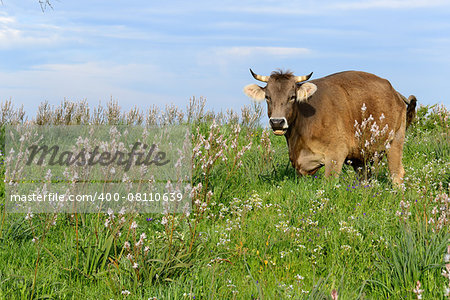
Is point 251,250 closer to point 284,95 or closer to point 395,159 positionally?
point 284,95

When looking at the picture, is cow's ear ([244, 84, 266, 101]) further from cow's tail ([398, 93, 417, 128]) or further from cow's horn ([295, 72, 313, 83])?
cow's tail ([398, 93, 417, 128])

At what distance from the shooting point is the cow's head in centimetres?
768

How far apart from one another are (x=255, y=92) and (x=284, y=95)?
70 centimetres

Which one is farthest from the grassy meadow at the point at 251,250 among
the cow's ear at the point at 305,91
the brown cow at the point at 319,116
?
the cow's ear at the point at 305,91

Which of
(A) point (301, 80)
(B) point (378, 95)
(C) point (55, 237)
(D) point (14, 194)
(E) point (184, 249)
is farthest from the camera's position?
(B) point (378, 95)

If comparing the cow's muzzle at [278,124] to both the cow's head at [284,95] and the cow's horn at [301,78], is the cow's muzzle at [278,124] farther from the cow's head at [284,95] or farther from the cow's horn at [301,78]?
the cow's horn at [301,78]

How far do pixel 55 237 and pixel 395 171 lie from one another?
685cm

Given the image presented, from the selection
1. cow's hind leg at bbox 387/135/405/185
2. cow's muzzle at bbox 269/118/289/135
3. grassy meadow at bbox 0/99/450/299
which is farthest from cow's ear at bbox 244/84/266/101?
cow's hind leg at bbox 387/135/405/185

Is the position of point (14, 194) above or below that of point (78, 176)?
below

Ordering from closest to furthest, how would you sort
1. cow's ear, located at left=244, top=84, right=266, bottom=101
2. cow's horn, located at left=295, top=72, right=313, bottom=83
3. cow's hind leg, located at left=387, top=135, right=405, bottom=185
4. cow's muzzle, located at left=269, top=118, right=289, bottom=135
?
cow's muzzle, located at left=269, top=118, right=289, bottom=135
cow's horn, located at left=295, top=72, right=313, bottom=83
cow's ear, located at left=244, top=84, right=266, bottom=101
cow's hind leg, located at left=387, top=135, right=405, bottom=185

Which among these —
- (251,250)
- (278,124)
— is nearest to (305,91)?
(278,124)

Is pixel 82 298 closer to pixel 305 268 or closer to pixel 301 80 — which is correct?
pixel 305 268

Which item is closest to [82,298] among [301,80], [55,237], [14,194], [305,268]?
[55,237]

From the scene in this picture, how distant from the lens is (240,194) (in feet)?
24.5
